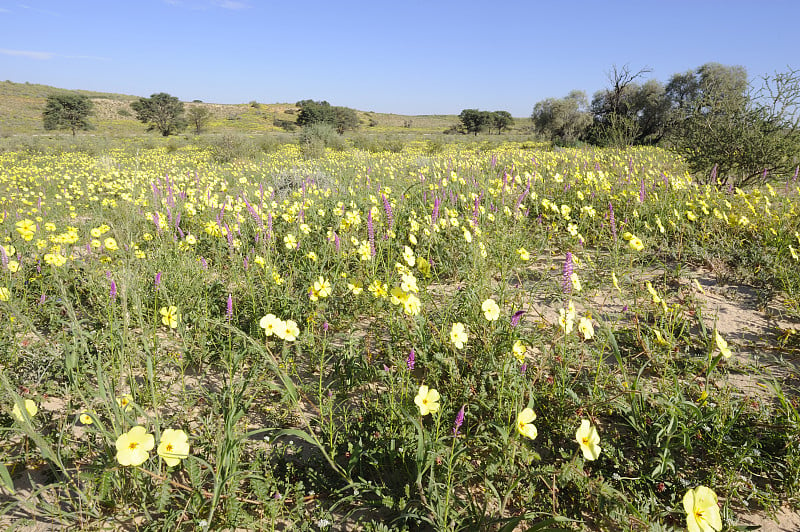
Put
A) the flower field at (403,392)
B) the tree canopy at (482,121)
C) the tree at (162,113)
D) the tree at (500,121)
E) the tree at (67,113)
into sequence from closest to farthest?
the flower field at (403,392) → the tree at (67,113) → the tree at (162,113) → the tree canopy at (482,121) → the tree at (500,121)

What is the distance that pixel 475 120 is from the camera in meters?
53.2

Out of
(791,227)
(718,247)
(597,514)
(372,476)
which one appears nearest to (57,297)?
(372,476)

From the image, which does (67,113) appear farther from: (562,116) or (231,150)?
(562,116)

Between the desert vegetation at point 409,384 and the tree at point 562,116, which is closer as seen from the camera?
the desert vegetation at point 409,384

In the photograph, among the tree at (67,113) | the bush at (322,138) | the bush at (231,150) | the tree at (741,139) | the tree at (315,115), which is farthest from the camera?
the tree at (315,115)

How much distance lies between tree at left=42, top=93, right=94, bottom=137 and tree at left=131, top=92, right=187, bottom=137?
6.03 m

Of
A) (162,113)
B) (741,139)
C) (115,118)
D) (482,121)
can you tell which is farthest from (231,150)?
(115,118)

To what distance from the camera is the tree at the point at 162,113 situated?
43469mm

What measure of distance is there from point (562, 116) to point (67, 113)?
45.8 metres

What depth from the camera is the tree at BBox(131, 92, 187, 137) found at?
143 feet

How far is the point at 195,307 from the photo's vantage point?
272 centimetres

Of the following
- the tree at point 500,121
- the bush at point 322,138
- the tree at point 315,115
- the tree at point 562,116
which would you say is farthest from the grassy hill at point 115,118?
the bush at point 322,138

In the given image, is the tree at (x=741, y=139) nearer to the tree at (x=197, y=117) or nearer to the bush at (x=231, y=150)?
the bush at (x=231, y=150)

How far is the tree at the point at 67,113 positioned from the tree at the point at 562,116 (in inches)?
1673
